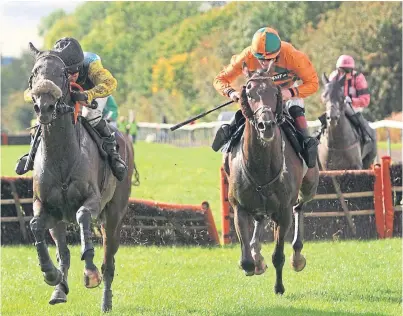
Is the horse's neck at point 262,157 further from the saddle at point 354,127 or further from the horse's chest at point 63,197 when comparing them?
the saddle at point 354,127

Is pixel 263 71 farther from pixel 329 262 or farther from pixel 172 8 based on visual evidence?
pixel 172 8

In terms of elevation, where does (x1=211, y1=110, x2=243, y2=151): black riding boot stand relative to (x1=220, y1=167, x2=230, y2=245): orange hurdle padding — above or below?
above

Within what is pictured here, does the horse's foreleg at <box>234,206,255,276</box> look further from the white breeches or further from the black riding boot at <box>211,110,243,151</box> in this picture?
the white breeches

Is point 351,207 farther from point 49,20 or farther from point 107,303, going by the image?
→ point 49,20

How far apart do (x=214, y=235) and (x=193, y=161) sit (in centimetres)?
1411

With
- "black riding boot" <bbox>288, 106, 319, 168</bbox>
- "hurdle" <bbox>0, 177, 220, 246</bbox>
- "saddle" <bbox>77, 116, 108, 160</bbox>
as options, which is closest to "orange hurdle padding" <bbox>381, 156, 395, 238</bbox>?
"hurdle" <bbox>0, 177, 220, 246</bbox>

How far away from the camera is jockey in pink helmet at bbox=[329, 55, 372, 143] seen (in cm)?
1658

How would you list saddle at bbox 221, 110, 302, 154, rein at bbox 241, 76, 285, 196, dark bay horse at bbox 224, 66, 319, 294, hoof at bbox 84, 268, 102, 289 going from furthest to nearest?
saddle at bbox 221, 110, 302, 154 → dark bay horse at bbox 224, 66, 319, 294 → rein at bbox 241, 76, 285, 196 → hoof at bbox 84, 268, 102, 289

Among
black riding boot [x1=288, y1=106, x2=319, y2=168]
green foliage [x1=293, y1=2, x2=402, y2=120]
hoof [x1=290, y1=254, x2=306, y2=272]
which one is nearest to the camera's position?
black riding boot [x1=288, y1=106, x2=319, y2=168]

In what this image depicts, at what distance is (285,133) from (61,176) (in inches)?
104

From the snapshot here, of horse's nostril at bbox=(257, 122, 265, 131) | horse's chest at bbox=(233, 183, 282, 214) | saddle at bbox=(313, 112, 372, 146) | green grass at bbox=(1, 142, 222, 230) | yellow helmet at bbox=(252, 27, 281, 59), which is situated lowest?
green grass at bbox=(1, 142, 222, 230)

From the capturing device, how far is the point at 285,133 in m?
10.6

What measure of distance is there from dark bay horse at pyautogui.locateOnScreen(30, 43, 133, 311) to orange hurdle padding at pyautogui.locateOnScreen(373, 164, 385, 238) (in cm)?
600

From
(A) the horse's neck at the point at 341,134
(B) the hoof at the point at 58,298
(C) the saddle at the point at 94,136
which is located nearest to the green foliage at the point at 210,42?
(A) the horse's neck at the point at 341,134
